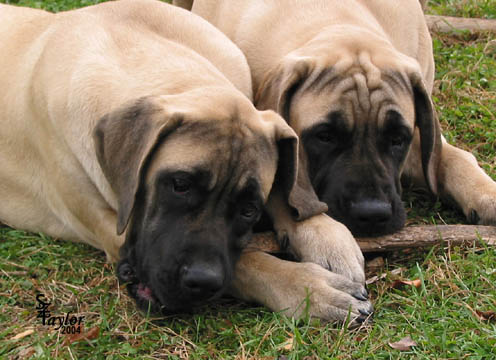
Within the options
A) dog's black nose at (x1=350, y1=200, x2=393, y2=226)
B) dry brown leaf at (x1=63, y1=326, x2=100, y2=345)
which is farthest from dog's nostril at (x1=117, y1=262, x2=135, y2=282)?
dog's black nose at (x1=350, y1=200, x2=393, y2=226)

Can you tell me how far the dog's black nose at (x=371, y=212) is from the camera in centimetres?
386

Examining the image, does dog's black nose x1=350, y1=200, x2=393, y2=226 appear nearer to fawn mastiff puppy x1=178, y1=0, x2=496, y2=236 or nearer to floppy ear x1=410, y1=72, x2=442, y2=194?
fawn mastiff puppy x1=178, y1=0, x2=496, y2=236

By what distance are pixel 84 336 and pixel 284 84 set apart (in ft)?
5.67

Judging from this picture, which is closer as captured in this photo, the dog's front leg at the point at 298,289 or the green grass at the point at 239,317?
the green grass at the point at 239,317

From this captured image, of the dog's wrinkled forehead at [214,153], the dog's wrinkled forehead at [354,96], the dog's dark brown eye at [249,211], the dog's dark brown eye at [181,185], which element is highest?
the dog's wrinkled forehead at [214,153]

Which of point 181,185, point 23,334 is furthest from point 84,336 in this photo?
point 181,185

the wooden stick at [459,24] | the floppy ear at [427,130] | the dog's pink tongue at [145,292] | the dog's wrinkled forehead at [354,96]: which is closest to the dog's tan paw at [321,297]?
the dog's pink tongue at [145,292]

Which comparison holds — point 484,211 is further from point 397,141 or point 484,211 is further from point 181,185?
point 181,185

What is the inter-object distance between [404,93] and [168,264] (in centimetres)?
177

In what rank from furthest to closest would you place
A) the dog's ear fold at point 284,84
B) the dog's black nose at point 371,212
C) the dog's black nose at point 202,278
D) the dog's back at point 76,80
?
the dog's ear fold at point 284,84
the dog's black nose at point 371,212
the dog's back at point 76,80
the dog's black nose at point 202,278

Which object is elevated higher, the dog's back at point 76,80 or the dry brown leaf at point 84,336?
the dog's back at point 76,80

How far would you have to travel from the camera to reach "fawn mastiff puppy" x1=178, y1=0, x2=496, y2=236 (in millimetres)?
3988

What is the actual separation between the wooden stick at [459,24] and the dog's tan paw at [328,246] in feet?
12.5

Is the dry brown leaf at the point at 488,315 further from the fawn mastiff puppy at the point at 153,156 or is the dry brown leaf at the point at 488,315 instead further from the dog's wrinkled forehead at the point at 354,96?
the dog's wrinkled forehead at the point at 354,96
